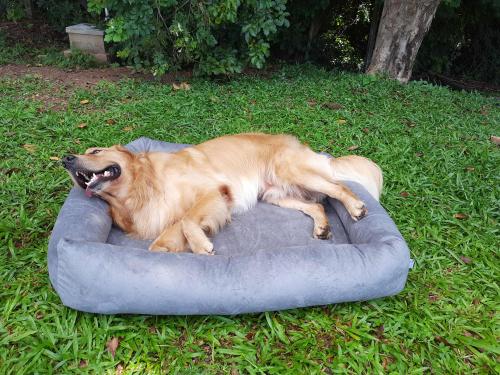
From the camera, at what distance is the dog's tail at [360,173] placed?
3961 millimetres

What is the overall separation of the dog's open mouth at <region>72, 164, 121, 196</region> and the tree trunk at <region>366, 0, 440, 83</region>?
6.81 meters

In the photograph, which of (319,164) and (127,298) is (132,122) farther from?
(127,298)

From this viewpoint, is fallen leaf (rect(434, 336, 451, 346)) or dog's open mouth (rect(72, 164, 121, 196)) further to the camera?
dog's open mouth (rect(72, 164, 121, 196))

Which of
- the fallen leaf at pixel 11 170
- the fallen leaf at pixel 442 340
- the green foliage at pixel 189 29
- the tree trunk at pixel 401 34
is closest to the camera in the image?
the fallen leaf at pixel 442 340

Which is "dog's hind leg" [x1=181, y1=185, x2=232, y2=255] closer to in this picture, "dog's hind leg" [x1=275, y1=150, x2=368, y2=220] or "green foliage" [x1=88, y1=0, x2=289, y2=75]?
"dog's hind leg" [x1=275, y1=150, x2=368, y2=220]

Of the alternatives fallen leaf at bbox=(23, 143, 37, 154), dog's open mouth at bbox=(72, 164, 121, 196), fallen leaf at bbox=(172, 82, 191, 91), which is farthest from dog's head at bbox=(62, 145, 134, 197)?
fallen leaf at bbox=(172, 82, 191, 91)

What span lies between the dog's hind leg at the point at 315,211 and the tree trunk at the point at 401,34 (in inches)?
223

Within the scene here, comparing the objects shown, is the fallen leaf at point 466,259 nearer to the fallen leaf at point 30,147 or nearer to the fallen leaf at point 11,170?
the fallen leaf at point 11,170

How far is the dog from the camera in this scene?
10.6 ft

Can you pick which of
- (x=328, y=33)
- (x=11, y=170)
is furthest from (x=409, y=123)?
(x=328, y=33)

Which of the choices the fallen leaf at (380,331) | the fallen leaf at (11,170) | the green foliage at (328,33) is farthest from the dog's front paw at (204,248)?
the green foliage at (328,33)

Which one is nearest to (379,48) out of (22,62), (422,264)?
(422,264)

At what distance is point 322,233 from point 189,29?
4.91 meters

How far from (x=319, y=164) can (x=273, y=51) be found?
769 centimetres
